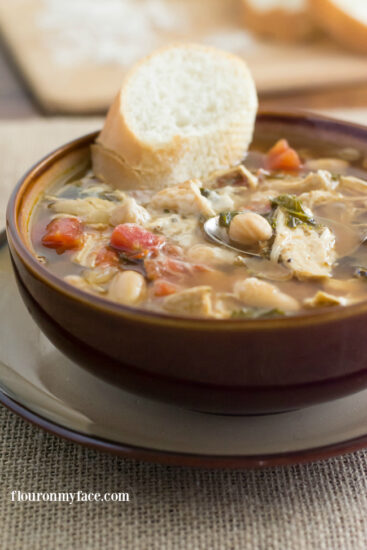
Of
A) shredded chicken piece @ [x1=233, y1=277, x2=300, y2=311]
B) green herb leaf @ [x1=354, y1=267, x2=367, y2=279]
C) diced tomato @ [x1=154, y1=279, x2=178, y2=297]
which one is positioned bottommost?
diced tomato @ [x1=154, y1=279, x2=178, y2=297]

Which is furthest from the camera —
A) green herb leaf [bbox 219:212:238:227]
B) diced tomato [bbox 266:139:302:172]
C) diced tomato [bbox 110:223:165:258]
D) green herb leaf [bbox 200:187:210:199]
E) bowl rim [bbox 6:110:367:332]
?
diced tomato [bbox 266:139:302:172]

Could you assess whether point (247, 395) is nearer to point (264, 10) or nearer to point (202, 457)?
point (202, 457)

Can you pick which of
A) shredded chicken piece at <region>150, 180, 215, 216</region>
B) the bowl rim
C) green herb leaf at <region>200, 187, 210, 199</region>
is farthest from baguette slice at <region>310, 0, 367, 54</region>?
the bowl rim

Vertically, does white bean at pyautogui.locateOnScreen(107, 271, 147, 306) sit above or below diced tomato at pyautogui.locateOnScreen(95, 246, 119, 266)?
above

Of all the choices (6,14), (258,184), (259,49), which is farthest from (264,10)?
(258,184)

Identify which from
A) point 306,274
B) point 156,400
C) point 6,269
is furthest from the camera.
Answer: point 6,269

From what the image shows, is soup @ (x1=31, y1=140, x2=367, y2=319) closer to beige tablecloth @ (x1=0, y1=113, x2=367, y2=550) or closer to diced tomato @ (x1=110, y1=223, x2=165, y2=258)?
diced tomato @ (x1=110, y1=223, x2=165, y2=258)

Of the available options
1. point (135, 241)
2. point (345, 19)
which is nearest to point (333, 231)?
point (135, 241)
